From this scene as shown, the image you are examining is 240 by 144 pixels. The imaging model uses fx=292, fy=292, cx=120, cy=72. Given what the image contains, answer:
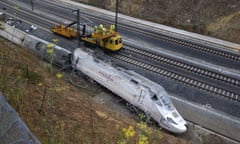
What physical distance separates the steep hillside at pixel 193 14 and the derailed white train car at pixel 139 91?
16805mm

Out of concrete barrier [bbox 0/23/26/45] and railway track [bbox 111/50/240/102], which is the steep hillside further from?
concrete barrier [bbox 0/23/26/45]

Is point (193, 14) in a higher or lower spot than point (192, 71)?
higher

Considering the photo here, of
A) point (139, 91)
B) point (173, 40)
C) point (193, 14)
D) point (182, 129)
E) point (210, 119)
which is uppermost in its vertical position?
point (193, 14)

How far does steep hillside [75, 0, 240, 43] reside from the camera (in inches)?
1280

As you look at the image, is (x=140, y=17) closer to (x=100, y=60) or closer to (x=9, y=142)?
(x=100, y=60)

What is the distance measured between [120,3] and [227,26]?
51.6 ft

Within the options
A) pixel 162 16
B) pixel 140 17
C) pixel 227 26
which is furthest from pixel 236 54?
pixel 140 17

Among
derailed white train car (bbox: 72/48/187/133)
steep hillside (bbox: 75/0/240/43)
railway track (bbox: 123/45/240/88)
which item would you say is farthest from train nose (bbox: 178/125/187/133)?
steep hillside (bbox: 75/0/240/43)

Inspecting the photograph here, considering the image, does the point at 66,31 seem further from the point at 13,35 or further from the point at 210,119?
the point at 210,119

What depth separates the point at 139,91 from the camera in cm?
1841

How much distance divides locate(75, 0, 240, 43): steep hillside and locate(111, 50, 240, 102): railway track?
11000 millimetres

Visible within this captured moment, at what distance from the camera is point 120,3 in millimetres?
41656

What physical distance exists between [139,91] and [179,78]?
21.0 ft

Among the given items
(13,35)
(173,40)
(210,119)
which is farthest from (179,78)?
(13,35)
